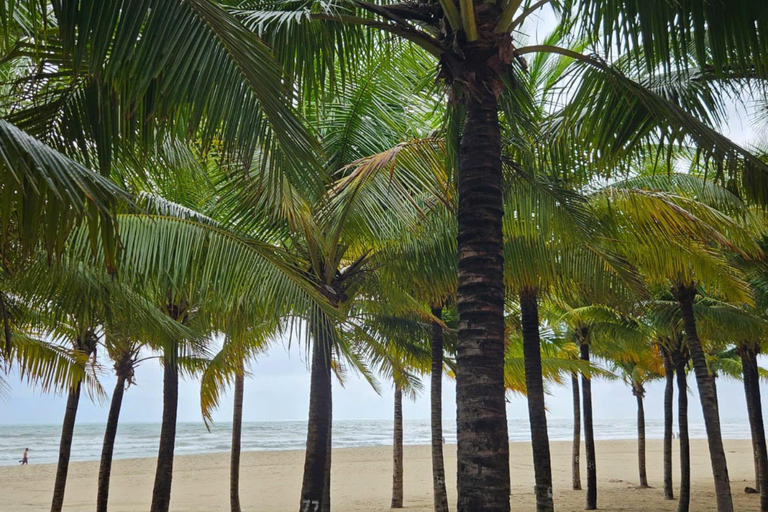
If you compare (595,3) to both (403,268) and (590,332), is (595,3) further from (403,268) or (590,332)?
(590,332)

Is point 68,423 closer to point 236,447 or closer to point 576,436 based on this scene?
point 236,447

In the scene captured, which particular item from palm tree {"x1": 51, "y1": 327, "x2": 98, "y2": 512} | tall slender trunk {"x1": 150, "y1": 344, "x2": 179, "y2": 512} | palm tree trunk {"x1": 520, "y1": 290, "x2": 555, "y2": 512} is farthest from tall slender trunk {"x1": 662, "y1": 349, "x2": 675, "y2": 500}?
palm tree {"x1": 51, "y1": 327, "x2": 98, "y2": 512}

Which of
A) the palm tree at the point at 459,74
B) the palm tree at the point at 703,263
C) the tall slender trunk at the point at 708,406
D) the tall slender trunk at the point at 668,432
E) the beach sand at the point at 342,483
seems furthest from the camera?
the beach sand at the point at 342,483

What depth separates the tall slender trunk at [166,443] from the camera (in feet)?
39.4

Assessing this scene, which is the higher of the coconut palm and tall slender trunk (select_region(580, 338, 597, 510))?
the coconut palm

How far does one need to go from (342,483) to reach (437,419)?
45.5 ft

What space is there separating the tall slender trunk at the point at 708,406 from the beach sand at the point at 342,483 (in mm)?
4978

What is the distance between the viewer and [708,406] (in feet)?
41.9

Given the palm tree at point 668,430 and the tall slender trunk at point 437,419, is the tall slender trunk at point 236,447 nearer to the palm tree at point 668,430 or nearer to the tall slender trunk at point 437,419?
the tall slender trunk at point 437,419

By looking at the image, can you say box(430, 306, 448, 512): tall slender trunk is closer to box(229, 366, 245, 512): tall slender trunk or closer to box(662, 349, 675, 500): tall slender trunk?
box(229, 366, 245, 512): tall slender trunk

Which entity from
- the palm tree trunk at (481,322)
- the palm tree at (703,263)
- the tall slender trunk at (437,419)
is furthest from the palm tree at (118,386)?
the palm tree trunk at (481,322)

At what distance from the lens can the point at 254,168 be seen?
8.14m

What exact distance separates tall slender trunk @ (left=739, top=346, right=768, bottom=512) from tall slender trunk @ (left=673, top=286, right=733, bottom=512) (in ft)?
13.6

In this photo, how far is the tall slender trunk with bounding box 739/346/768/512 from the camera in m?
16.0
